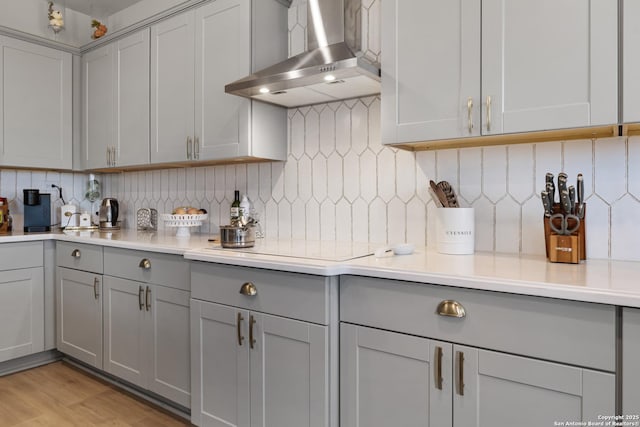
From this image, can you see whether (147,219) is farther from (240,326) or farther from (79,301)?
(240,326)

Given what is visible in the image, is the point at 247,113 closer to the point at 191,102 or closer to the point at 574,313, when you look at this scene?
the point at 191,102

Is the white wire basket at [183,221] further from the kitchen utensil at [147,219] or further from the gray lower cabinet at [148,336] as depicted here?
the kitchen utensil at [147,219]

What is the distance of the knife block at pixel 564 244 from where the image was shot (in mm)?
1496

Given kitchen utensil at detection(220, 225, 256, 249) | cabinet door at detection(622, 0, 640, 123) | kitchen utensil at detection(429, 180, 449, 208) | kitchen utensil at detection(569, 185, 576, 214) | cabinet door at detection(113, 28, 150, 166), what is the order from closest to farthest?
1. cabinet door at detection(622, 0, 640, 123)
2. kitchen utensil at detection(569, 185, 576, 214)
3. kitchen utensil at detection(429, 180, 449, 208)
4. kitchen utensil at detection(220, 225, 256, 249)
5. cabinet door at detection(113, 28, 150, 166)

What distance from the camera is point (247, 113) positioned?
7.57 ft

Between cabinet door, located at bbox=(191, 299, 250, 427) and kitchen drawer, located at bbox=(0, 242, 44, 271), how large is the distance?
1591 millimetres

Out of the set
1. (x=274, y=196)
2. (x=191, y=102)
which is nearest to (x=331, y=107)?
(x=274, y=196)

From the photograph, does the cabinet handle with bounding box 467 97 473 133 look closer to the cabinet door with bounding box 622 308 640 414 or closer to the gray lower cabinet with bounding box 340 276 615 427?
the gray lower cabinet with bounding box 340 276 615 427

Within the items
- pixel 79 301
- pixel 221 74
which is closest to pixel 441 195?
pixel 221 74

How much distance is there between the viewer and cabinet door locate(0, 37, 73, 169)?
9.76 feet

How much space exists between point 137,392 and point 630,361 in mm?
2395

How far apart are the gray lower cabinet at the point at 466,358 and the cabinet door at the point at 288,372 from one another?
0.09 meters

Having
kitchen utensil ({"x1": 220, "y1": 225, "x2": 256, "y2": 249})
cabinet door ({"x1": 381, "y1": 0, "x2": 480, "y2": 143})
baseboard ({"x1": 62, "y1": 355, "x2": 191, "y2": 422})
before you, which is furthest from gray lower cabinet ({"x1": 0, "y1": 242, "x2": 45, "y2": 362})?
cabinet door ({"x1": 381, "y1": 0, "x2": 480, "y2": 143})

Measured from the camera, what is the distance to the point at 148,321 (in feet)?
7.43
